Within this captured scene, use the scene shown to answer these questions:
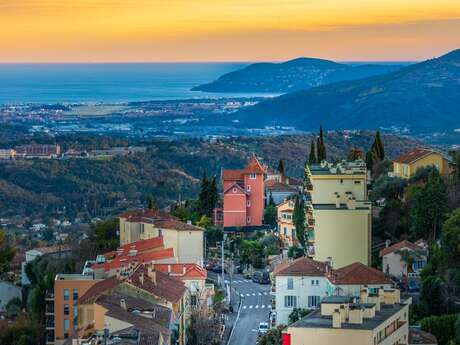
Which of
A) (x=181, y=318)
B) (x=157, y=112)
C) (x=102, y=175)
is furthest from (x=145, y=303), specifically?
(x=157, y=112)

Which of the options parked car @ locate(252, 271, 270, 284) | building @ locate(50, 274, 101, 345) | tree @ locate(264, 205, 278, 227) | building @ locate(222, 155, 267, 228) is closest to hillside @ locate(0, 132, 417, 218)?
building @ locate(222, 155, 267, 228)

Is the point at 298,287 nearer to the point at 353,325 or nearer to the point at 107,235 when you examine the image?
the point at 353,325

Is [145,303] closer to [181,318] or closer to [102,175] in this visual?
[181,318]

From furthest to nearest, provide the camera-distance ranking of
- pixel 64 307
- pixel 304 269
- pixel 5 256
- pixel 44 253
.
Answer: pixel 44 253 < pixel 5 256 < pixel 64 307 < pixel 304 269

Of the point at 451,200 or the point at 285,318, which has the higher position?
the point at 451,200

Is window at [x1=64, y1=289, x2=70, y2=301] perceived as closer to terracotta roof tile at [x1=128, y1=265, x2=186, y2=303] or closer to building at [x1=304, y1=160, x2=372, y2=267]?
terracotta roof tile at [x1=128, y1=265, x2=186, y2=303]

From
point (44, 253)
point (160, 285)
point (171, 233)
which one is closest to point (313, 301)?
point (160, 285)
